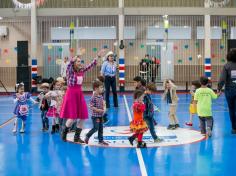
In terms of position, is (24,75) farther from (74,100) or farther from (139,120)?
(139,120)

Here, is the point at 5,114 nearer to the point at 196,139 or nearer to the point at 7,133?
the point at 7,133

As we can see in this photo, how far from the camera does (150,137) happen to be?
8.10 m

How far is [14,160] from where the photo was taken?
6414 mm

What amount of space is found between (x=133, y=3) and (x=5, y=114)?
10.8 metres

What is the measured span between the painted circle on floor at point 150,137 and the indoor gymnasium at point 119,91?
0.06 ft

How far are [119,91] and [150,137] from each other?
11.4m

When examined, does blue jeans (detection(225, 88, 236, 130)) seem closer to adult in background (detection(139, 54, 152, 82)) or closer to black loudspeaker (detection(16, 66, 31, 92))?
adult in background (detection(139, 54, 152, 82))

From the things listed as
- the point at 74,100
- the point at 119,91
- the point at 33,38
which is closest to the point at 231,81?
the point at 74,100

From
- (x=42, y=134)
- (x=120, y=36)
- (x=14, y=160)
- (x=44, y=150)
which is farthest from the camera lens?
(x=120, y=36)

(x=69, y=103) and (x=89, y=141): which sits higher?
(x=69, y=103)

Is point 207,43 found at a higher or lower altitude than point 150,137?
higher

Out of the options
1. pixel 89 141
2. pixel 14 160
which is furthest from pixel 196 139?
pixel 14 160

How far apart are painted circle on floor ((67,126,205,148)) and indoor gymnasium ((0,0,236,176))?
19 mm

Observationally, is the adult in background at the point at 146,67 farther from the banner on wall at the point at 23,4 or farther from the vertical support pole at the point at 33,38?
the banner on wall at the point at 23,4
